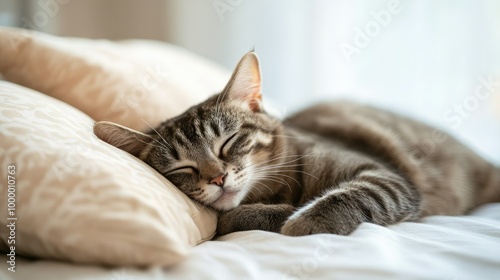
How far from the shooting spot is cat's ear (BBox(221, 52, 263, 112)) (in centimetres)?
161

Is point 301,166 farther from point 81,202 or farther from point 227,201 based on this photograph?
point 81,202

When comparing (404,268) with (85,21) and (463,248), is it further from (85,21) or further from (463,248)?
(85,21)

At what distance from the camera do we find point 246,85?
170 cm

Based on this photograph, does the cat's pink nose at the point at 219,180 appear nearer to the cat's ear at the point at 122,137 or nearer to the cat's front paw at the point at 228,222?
the cat's front paw at the point at 228,222

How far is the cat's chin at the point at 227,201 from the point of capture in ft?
4.75

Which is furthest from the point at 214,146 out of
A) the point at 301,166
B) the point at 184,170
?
the point at 301,166

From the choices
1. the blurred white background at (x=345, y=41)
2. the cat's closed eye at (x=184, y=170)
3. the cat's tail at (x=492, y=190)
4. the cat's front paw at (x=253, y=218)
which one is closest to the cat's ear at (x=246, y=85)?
the cat's closed eye at (x=184, y=170)

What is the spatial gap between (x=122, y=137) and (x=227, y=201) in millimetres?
437

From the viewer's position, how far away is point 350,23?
304cm

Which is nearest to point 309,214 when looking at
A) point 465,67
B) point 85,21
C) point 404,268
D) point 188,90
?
point 404,268

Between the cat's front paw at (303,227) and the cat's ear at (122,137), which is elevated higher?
the cat's ear at (122,137)

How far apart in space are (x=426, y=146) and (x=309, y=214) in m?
1.07

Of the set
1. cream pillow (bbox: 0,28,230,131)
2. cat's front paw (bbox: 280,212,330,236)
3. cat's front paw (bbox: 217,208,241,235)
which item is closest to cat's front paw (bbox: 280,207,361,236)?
cat's front paw (bbox: 280,212,330,236)

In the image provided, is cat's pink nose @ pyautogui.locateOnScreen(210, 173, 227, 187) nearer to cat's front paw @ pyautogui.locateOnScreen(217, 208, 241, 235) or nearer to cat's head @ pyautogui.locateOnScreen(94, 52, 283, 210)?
cat's head @ pyautogui.locateOnScreen(94, 52, 283, 210)
